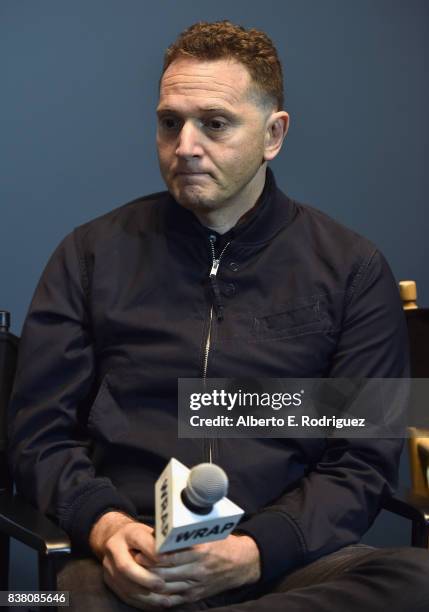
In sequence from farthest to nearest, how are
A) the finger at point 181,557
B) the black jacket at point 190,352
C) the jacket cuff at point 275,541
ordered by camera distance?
the black jacket at point 190,352
the jacket cuff at point 275,541
the finger at point 181,557

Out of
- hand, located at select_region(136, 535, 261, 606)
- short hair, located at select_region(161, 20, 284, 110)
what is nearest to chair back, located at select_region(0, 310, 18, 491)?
hand, located at select_region(136, 535, 261, 606)

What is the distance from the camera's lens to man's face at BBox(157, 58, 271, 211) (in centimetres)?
199

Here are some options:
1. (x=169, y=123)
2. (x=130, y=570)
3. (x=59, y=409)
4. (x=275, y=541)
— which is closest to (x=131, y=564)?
(x=130, y=570)

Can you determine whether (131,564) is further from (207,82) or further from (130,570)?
(207,82)

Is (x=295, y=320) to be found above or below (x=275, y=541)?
above

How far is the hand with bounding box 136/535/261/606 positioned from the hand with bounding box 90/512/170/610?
0.04ft

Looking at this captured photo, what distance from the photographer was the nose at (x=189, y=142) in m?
1.97

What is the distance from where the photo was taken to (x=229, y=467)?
1958 millimetres

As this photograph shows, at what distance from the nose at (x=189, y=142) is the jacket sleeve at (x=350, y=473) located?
410 millimetres

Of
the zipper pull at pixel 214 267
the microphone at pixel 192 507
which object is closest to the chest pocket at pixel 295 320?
the zipper pull at pixel 214 267

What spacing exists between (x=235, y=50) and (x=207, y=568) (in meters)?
0.99

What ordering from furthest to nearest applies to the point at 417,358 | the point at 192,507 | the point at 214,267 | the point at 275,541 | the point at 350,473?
1. the point at 417,358
2. the point at 214,267
3. the point at 350,473
4. the point at 275,541
5. the point at 192,507

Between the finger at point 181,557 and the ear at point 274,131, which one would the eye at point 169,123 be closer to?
the ear at point 274,131

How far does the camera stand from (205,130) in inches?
79.3
